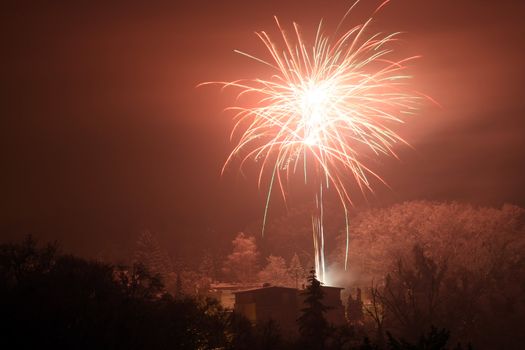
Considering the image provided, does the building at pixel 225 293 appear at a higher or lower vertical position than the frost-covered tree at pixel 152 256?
lower

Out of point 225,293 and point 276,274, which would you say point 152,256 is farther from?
point 225,293

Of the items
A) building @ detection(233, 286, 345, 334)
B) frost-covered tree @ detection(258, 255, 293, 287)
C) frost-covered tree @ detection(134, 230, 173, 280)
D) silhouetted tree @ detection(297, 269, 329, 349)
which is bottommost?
silhouetted tree @ detection(297, 269, 329, 349)

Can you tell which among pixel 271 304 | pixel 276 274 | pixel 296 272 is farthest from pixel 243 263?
pixel 271 304

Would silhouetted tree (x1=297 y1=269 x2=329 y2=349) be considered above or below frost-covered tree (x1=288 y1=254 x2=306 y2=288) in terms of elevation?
below

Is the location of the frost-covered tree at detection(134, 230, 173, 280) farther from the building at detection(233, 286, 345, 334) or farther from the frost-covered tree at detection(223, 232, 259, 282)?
the building at detection(233, 286, 345, 334)

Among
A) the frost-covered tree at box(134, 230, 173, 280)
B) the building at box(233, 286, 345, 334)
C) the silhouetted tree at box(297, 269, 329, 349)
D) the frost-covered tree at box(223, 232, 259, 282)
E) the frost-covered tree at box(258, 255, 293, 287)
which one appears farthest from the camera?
the frost-covered tree at box(223, 232, 259, 282)

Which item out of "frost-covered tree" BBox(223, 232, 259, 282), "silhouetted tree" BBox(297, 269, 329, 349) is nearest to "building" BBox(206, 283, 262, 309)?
"frost-covered tree" BBox(223, 232, 259, 282)

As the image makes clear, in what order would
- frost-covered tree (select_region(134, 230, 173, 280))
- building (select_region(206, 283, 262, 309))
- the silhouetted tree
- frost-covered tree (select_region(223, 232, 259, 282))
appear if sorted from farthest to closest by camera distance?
frost-covered tree (select_region(223, 232, 259, 282)) < frost-covered tree (select_region(134, 230, 173, 280)) < building (select_region(206, 283, 262, 309)) < the silhouetted tree

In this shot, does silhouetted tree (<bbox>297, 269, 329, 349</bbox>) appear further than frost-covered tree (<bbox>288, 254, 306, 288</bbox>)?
No

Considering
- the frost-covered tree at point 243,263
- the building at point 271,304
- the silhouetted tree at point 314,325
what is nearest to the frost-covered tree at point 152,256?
the frost-covered tree at point 243,263

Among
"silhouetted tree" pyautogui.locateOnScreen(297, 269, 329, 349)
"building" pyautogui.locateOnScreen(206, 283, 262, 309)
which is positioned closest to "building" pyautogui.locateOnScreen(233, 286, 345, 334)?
"building" pyautogui.locateOnScreen(206, 283, 262, 309)

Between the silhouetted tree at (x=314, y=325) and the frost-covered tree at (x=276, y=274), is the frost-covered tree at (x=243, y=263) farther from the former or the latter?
the silhouetted tree at (x=314, y=325)

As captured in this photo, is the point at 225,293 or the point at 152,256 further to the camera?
the point at 152,256

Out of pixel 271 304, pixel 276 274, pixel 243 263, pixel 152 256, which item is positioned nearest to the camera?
pixel 271 304
